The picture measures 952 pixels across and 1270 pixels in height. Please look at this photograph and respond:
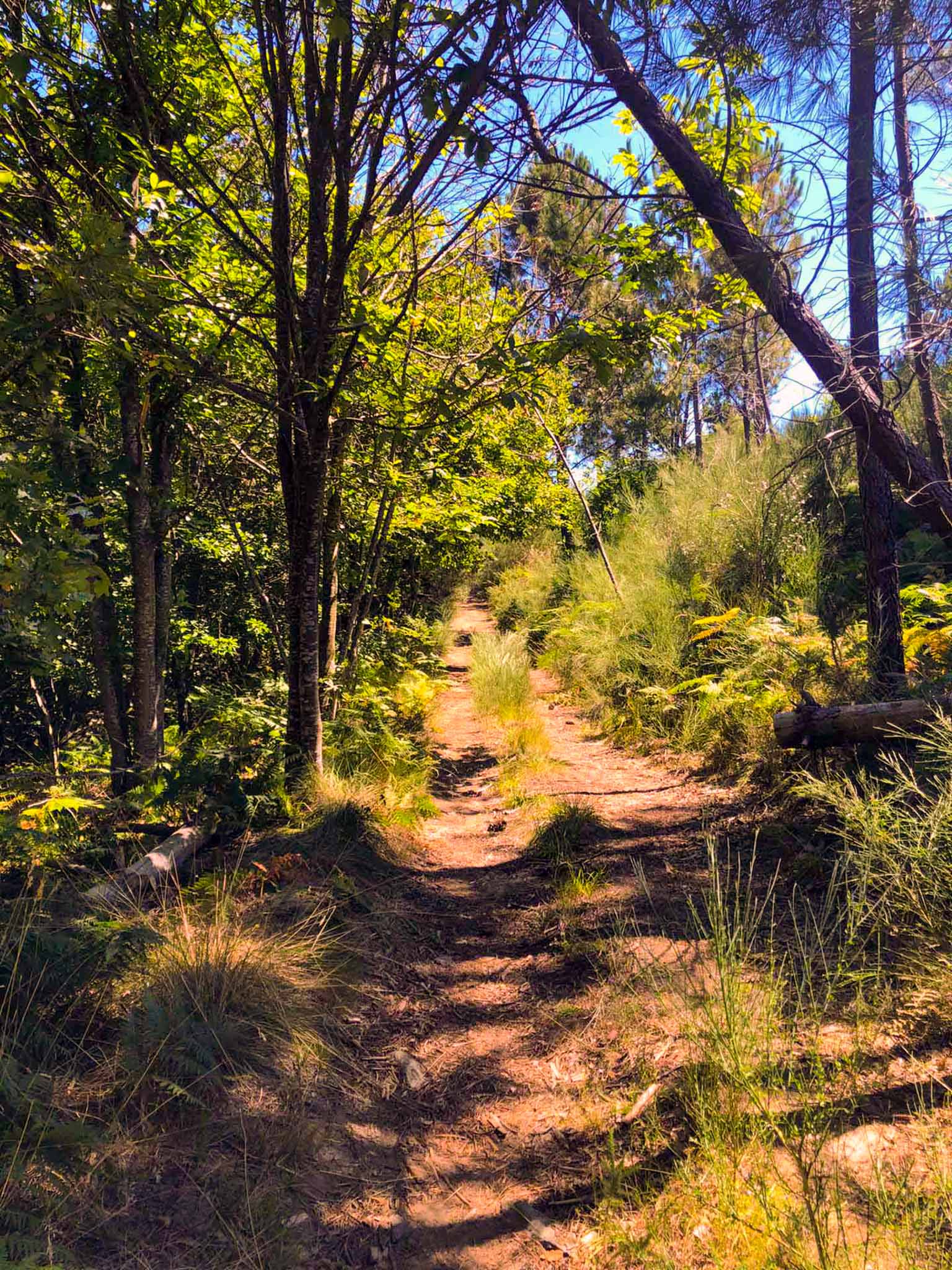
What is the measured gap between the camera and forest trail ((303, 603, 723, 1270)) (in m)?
2.20

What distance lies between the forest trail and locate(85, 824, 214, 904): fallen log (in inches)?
42.6

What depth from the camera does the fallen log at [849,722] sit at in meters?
4.09

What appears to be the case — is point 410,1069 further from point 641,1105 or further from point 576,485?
point 576,485

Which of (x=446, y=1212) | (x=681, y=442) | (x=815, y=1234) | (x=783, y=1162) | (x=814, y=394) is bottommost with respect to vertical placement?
(x=446, y=1212)

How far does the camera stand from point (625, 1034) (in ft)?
9.57

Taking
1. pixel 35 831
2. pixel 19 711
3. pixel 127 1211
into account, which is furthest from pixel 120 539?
pixel 127 1211

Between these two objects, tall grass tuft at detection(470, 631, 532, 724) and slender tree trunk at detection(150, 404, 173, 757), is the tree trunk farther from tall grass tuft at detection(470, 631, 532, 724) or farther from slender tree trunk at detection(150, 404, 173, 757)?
tall grass tuft at detection(470, 631, 532, 724)

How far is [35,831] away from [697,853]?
3650 mm

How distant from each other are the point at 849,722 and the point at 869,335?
2109 mm

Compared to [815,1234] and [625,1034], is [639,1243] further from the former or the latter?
[625,1034]

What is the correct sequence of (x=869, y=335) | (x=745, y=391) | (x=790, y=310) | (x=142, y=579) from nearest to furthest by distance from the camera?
(x=869, y=335)
(x=790, y=310)
(x=142, y=579)
(x=745, y=391)

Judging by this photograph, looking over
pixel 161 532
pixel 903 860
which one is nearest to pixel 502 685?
pixel 161 532

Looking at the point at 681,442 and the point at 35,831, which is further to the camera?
the point at 681,442

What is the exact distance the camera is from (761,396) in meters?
7.16
